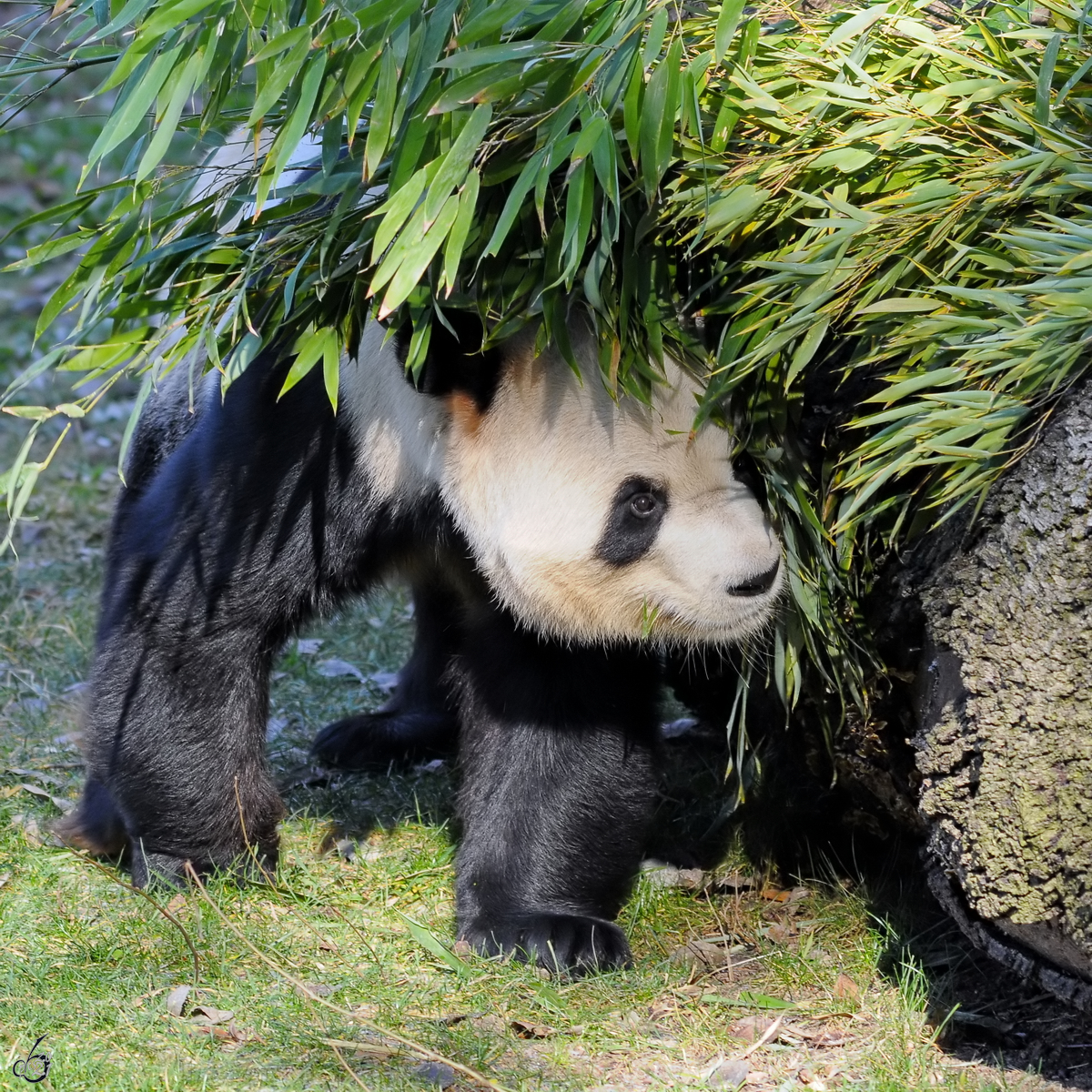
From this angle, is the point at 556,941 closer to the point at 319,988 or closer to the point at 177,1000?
the point at 319,988

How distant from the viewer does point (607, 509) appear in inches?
118

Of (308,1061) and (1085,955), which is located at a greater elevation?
(1085,955)

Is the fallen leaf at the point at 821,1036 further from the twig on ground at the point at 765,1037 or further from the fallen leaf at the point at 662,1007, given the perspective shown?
the fallen leaf at the point at 662,1007

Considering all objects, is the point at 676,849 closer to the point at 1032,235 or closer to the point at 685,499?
the point at 685,499

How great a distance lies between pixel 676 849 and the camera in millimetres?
3896

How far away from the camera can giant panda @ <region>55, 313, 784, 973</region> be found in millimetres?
2975

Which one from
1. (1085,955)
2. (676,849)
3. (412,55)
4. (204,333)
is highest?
(412,55)

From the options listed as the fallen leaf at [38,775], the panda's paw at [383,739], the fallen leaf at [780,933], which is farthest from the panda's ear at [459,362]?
the fallen leaf at [38,775]

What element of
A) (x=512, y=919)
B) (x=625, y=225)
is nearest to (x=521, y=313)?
(x=625, y=225)

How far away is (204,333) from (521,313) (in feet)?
2.07

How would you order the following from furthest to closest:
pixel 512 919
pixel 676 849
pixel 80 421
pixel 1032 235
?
pixel 80 421
pixel 676 849
pixel 512 919
pixel 1032 235

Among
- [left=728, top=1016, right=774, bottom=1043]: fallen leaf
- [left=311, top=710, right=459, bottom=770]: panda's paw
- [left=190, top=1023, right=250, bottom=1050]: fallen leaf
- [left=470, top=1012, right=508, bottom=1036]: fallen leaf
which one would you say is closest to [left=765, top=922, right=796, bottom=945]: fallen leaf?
[left=728, top=1016, right=774, bottom=1043]: fallen leaf

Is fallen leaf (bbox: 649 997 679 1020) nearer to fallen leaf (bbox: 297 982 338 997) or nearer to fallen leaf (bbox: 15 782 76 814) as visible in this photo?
fallen leaf (bbox: 297 982 338 997)

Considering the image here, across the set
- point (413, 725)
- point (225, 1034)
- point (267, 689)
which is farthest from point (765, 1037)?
point (413, 725)
